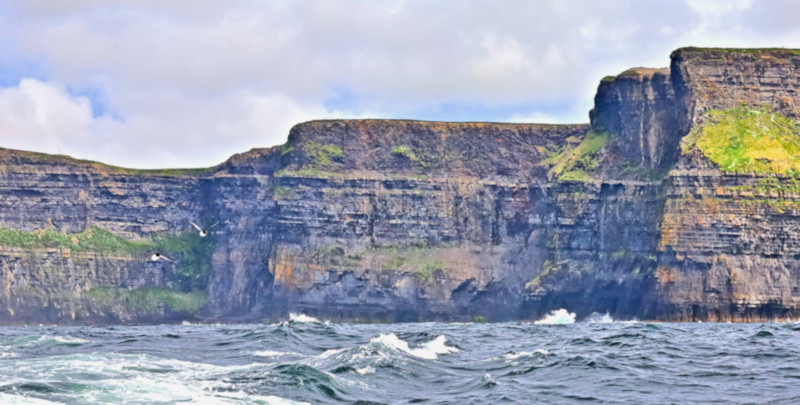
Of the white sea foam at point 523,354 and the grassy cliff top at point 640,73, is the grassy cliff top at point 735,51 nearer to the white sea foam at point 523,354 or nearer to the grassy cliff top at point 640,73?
the grassy cliff top at point 640,73

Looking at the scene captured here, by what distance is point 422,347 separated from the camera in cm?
6788

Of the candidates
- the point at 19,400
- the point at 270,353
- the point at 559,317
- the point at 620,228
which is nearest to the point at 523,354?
the point at 270,353

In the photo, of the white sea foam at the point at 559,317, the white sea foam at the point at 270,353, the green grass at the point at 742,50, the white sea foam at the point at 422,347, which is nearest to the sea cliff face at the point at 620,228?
the green grass at the point at 742,50

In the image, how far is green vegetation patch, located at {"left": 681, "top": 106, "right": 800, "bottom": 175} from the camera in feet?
534

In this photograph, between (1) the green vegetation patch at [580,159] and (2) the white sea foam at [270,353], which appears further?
(1) the green vegetation patch at [580,159]

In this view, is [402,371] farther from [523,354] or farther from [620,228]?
[620,228]

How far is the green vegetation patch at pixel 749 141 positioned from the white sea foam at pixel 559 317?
2909 centimetres

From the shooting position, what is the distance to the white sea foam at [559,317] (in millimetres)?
176525

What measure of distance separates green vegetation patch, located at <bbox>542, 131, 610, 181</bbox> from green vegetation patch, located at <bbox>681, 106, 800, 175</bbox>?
21.7 m

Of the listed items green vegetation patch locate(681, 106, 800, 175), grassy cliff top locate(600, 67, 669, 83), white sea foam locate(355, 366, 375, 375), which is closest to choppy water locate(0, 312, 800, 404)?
white sea foam locate(355, 366, 375, 375)

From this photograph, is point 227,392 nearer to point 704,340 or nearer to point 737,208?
point 704,340

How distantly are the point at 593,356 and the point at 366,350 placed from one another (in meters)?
11.4

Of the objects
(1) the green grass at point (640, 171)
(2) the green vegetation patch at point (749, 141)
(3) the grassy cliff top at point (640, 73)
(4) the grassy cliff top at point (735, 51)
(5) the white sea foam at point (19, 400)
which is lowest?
(5) the white sea foam at point (19, 400)

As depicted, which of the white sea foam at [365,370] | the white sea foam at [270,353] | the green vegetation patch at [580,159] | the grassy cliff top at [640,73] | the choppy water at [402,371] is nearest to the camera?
the choppy water at [402,371]
